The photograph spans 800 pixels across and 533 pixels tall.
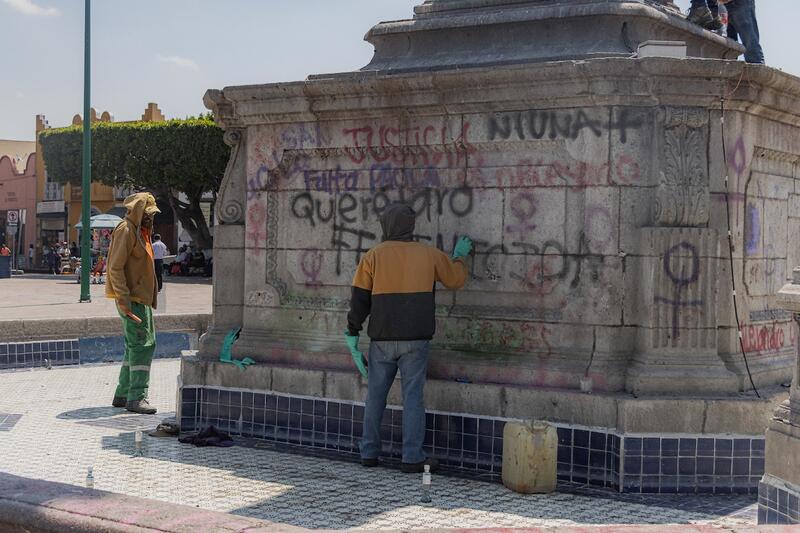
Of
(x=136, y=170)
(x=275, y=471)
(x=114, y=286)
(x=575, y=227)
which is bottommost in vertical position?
(x=275, y=471)

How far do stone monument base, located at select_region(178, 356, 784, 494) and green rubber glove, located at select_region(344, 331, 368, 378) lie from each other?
127 mm

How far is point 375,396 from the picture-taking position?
6.89 meters

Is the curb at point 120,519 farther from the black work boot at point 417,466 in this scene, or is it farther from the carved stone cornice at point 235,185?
the carved stone cornice at point 235,185

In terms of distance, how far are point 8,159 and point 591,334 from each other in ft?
190

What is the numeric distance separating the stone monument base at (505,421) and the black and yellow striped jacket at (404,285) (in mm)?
615

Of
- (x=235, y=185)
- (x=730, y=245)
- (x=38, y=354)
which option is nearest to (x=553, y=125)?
(x=730, y=245)

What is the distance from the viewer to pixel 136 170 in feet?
141

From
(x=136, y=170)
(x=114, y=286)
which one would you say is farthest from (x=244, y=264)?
(x=136, y=170)

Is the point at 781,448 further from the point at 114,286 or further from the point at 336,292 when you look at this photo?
the point at 114,286

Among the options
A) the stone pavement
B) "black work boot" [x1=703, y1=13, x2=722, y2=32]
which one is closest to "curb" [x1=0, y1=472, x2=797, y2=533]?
"black work boot" [x1=703, y1=13, x2=722, y2=32]

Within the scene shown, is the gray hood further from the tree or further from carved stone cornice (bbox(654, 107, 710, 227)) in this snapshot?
the tree

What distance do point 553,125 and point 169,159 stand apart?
37.0 m

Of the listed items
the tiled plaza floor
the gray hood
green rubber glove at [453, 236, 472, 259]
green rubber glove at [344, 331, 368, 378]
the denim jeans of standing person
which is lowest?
the tiled plaza floor

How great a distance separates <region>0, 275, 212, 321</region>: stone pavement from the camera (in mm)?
18562
